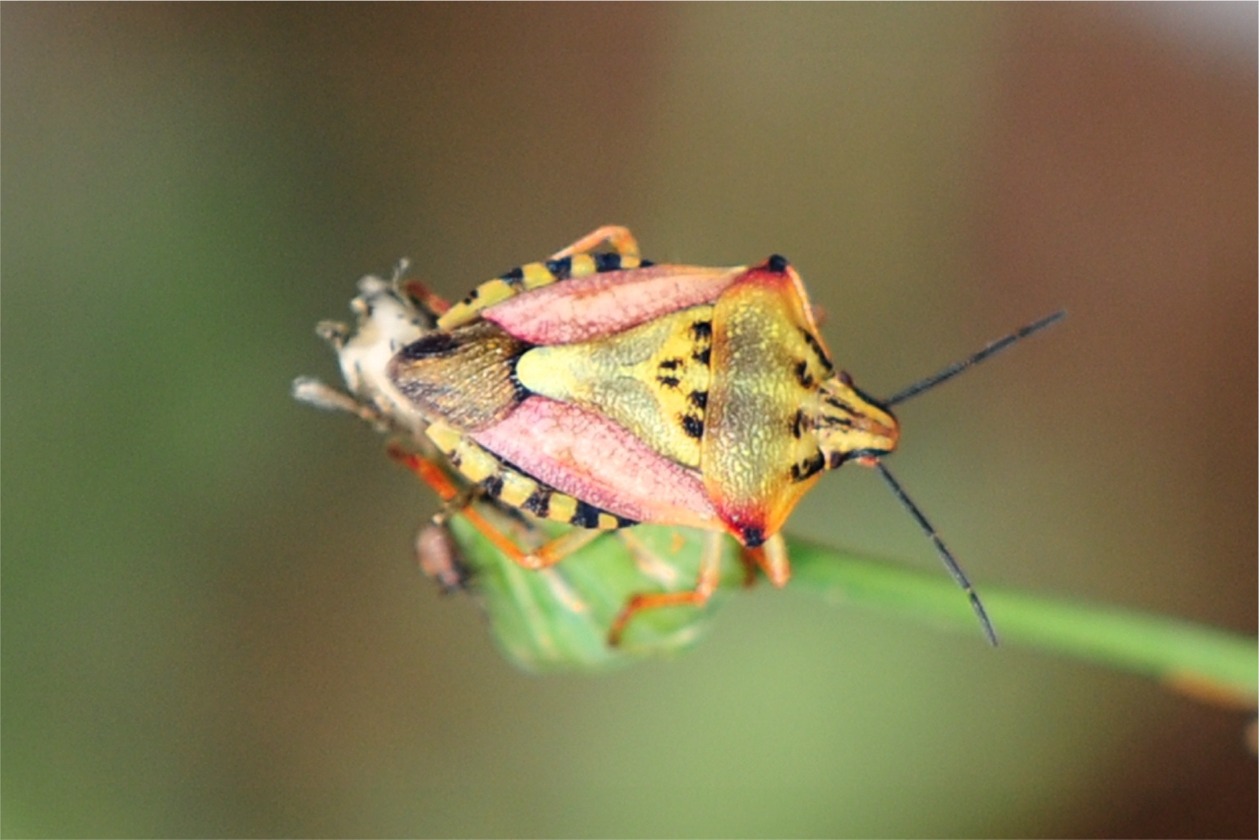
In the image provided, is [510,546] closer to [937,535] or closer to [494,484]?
[494,484]

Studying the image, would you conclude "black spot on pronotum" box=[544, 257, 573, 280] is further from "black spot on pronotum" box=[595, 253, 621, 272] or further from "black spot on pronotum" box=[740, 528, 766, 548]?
"black spot on pronotum" box=[740, 528, 766, 548]

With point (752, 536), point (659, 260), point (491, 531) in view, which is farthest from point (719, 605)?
point (659, 260)

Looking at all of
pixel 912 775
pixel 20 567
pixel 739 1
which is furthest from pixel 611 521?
pixel 739 1

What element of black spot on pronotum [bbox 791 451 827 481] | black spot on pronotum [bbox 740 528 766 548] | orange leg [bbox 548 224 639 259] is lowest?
black spot on pronotum [bbox 740 528 766 548]

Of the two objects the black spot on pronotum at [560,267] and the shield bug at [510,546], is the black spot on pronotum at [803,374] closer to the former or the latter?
the shield bug at [510,546]

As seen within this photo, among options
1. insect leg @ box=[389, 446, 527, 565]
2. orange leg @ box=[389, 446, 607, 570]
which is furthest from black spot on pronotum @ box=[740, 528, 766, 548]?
insect leg @ box=[389, 446, 527, 565]

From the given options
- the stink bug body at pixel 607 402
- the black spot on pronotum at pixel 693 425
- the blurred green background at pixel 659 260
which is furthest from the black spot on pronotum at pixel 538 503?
the blurred green background at pixel 659 260
